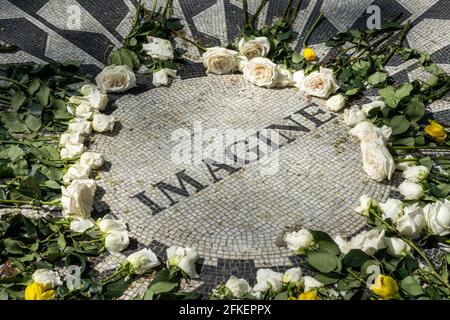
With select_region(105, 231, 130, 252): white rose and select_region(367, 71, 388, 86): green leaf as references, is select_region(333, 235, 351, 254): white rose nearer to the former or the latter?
select_region(105, 231, 130, 252): white rose

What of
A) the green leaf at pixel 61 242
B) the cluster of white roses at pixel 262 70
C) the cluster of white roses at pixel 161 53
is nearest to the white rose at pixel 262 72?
the cluster of white roses at pixel 262 70

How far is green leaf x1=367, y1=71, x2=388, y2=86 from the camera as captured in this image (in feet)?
12.2

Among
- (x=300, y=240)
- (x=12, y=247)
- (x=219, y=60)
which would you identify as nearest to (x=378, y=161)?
(x=300, y=240)

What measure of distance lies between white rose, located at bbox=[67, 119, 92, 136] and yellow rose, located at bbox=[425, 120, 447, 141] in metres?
1.92

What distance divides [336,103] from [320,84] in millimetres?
167

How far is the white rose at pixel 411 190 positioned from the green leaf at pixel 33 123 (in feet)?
6.62

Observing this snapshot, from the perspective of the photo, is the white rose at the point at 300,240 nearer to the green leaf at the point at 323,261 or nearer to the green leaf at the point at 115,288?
the green leaf at the point at 323,261

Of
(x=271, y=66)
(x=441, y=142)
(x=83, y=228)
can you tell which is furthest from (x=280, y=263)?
(x=271, y=66)

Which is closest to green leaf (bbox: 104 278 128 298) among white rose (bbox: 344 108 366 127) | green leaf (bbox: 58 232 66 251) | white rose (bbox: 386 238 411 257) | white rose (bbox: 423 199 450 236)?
green leaf (bbox: 58 232 66 251)

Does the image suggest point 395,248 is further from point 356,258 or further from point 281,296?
point 281,296

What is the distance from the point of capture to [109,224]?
8.86 ft

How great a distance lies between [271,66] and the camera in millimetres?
3732
